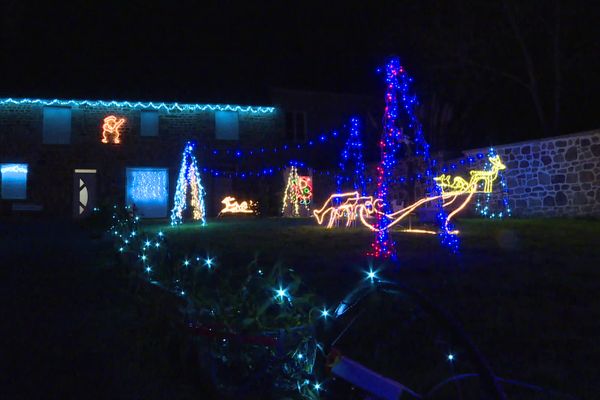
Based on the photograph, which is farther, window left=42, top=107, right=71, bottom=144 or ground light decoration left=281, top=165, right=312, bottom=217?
window left=42, top=107, right=71, bottom=144

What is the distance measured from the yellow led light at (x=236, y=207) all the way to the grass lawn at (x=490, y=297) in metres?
12.9

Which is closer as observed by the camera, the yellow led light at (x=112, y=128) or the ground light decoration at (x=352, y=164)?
the ground light decoration at (x=352, y=164)

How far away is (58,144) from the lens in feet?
71.8

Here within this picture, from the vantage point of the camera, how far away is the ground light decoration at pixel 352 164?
14027 mm

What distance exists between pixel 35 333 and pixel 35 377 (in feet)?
3.35

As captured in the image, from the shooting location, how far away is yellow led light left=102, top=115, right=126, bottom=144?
73.0ft

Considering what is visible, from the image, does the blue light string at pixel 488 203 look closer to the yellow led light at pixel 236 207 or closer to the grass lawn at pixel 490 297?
the grass lawn at pixel 490 297

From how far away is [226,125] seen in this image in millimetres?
23500

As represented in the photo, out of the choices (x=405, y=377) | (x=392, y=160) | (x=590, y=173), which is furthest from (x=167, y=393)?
(x=590, y=173)

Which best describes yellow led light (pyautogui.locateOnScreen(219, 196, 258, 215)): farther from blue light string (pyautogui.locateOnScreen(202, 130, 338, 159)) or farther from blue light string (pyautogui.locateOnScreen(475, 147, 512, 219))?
blue light string (pyautogui.locateOnScreen(475, 147, 512, 219))

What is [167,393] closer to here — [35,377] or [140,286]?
[35,377]

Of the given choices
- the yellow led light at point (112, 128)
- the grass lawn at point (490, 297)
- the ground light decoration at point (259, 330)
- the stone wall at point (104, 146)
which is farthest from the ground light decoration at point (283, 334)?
the yellow led light at point (112, 128)

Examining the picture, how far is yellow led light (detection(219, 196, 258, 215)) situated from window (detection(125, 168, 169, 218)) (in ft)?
7.78

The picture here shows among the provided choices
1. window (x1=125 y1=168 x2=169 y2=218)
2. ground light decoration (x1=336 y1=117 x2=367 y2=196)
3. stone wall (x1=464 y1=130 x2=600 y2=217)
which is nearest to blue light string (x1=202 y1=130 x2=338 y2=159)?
window (x1=125 y1=168 x2=169 y2=218)
